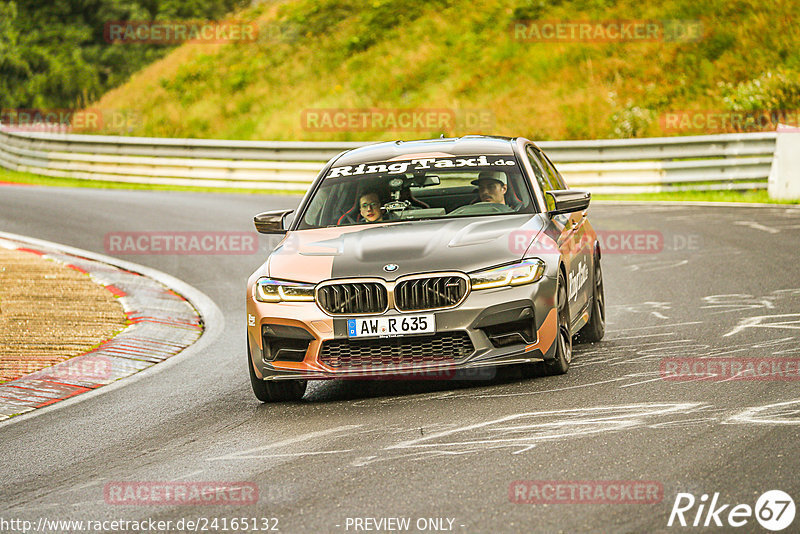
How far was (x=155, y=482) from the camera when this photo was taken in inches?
214

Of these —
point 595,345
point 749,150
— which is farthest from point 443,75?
point 595,345

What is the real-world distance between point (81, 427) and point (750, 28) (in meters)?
26.3

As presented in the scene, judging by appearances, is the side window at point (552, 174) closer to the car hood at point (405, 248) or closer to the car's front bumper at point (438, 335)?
the car hood at point (405, 248)

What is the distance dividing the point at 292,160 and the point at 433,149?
1720 centimetres

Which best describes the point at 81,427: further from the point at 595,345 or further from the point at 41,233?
the point at 41,233

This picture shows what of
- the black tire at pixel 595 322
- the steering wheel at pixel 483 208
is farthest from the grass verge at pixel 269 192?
the steering wheel at pixel 483 208

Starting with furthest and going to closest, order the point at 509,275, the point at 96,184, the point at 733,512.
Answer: the point at 96,184 → the point at 509,275 → the point at 733,512

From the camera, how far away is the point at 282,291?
7.07m

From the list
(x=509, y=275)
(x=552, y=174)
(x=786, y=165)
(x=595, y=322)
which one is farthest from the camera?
(x=786, y=165)

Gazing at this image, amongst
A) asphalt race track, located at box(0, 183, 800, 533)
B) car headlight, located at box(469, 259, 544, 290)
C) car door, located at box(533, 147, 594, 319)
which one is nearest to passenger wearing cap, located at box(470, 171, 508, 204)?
car door, located at box(533, 147, 594, 319)

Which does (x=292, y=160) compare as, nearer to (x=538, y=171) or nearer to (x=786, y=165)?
(x=786, y=165)

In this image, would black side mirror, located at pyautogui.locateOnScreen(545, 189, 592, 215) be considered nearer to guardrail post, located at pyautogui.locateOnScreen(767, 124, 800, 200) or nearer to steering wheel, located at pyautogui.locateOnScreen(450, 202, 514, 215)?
steering wheel, located at pyautogui.locateOnScreen(450, 202, 514, 215)

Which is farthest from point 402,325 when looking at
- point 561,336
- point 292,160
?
point 292,160

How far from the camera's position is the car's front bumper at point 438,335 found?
6781mm
